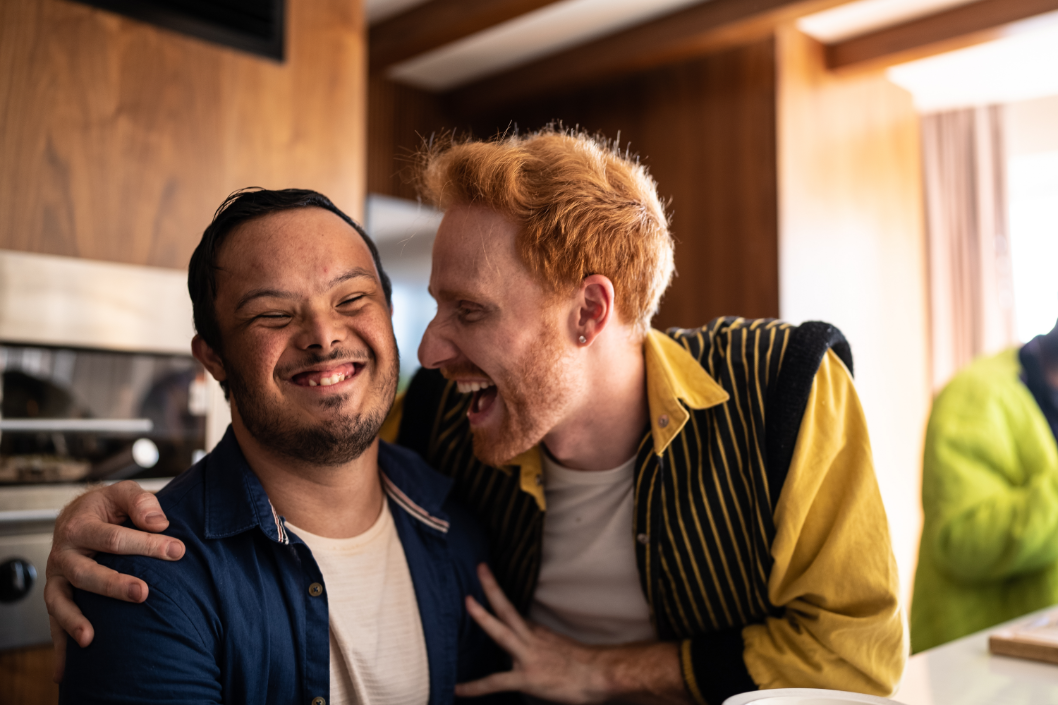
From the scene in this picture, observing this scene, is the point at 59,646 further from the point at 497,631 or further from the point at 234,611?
the point at 497,631

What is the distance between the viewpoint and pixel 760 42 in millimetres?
3850

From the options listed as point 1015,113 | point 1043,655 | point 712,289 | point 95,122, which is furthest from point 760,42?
point 1043,655

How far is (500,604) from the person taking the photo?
1.53 meters

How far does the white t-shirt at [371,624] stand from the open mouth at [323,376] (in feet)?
0.75

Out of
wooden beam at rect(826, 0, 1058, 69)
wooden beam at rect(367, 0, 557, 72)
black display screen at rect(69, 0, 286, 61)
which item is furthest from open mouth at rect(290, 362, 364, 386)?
wooden beam at rect(826, 0, 1058, 69)

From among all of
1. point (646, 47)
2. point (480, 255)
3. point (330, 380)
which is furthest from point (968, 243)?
point (330, 380)

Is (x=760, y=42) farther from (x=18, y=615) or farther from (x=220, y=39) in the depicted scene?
(x=18, y=615)

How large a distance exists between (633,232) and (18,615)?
5.41ft

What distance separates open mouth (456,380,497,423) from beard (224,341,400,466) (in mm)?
284

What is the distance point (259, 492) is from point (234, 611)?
175 millimetres

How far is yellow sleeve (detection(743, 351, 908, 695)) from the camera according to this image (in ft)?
4.52

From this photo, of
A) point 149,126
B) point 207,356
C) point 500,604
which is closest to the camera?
point 207,356

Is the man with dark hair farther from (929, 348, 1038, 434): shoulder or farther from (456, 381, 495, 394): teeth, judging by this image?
(929, 348, 1038, 434): shoulder

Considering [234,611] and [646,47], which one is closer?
[234,611]
